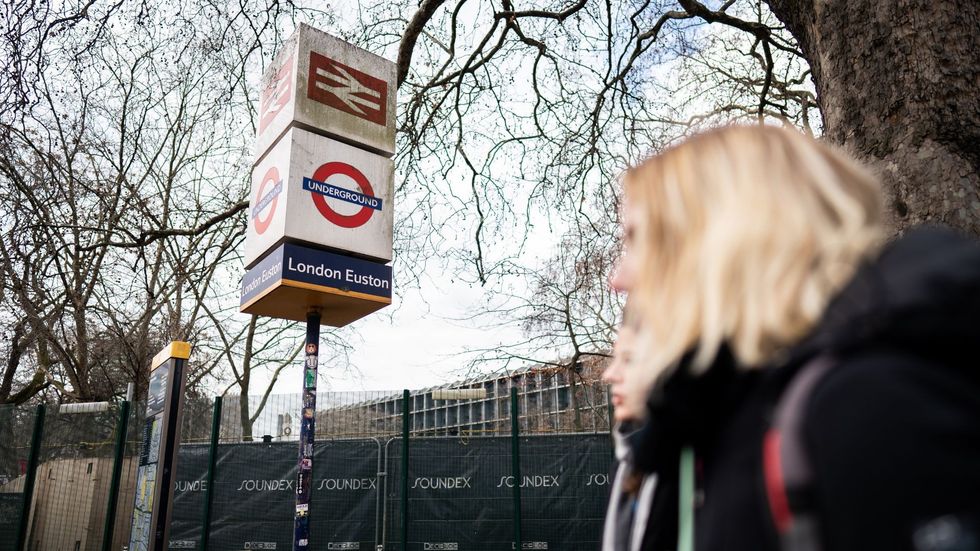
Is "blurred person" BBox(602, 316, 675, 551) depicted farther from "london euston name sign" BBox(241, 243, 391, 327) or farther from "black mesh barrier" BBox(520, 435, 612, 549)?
"black mesh barrier" BBox(520, 435, 612, 549)

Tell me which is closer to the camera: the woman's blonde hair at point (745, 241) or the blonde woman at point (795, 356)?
the blonde woman at point (795, 356)

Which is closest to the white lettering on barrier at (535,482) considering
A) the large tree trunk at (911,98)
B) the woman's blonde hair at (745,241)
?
the large tree trunk at (911,98)

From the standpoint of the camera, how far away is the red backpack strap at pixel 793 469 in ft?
2.56

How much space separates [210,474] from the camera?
9305mm

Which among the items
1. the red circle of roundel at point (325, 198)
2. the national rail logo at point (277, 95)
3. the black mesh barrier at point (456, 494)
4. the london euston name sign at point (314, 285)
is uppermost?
the national rail logo at point (277, 95)

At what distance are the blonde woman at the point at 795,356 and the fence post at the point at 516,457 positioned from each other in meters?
7.92

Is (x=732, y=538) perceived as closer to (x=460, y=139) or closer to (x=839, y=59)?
(x=839, y=59)

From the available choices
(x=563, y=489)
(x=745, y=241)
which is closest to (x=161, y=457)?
(x=563, y=489)

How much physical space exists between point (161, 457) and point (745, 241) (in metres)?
5.51

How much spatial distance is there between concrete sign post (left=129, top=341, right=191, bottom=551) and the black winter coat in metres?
5.47

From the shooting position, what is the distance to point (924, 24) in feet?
11.5

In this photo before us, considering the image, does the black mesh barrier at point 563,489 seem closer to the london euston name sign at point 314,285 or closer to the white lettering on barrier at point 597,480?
the white lettering on barrier at point 597,480

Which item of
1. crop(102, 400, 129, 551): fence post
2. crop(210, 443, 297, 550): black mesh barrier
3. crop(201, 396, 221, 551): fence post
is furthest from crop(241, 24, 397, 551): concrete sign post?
crop(102, 400, 129, 551): fence post

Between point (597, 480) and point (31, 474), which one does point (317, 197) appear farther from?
point (31, 474)
